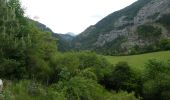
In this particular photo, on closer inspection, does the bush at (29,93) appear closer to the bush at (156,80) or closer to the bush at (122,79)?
the bush at (156,80)

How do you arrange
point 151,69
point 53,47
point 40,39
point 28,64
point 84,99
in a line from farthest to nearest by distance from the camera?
point 151,69, point 53,47, point 40,39, point 28,64, point 84,99

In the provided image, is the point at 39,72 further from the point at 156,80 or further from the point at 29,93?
the point at 156,80

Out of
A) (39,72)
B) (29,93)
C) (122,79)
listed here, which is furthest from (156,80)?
(29,93)

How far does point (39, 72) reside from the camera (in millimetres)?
46906

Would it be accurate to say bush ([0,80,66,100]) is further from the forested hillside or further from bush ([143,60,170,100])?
bush ([143,60,170,100])

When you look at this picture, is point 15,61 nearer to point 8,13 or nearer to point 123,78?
point 8,13

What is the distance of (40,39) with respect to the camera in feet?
161

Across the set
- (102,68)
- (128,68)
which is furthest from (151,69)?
(102,68)

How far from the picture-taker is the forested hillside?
29453 mm

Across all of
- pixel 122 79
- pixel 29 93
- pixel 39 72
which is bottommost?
pixel 122 79

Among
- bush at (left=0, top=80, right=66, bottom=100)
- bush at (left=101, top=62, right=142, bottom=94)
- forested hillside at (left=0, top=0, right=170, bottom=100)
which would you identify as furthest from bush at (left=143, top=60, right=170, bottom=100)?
bush at (left=0, top=80, right=66, bottom=100)

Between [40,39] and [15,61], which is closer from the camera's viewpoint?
[15,61]

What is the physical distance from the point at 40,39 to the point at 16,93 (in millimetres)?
22254

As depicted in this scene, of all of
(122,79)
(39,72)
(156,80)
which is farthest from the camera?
(122,79)
